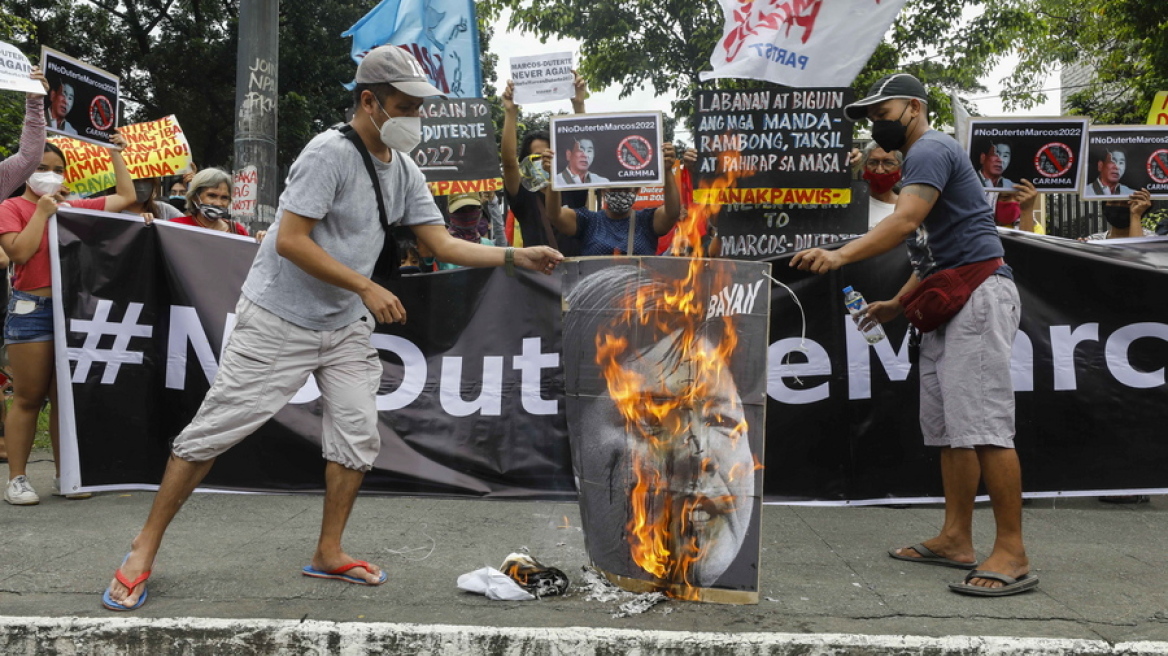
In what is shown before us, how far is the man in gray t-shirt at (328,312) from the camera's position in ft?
12.5

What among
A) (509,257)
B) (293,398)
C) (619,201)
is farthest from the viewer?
(619,201)

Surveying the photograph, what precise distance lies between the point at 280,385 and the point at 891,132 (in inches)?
108

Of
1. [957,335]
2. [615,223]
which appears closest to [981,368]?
[957,335]

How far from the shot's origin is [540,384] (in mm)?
5879

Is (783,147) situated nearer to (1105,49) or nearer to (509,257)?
(509,257)

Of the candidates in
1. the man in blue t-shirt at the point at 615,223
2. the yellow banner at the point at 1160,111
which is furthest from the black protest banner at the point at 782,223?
the yellow banner at the point at 1160,111

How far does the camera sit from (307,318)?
3.96 meters

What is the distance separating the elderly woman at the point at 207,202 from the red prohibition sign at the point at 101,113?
623mm

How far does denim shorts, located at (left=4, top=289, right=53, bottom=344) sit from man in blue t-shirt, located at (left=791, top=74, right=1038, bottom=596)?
4.11 metres

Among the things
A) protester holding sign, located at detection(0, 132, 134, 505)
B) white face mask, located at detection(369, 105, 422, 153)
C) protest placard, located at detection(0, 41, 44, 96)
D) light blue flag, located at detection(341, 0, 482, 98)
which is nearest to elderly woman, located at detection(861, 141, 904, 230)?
light blue flag, located at detection(341, 0, 482, 98)

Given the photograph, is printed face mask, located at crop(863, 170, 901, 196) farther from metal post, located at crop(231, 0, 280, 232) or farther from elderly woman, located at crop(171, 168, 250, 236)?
metal post, located at crop(231, 0, 280, 232)

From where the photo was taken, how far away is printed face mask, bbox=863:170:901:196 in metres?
6.79

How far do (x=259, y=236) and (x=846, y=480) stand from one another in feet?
12.1

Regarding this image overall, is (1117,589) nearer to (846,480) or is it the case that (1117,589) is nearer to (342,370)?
(846,480)
